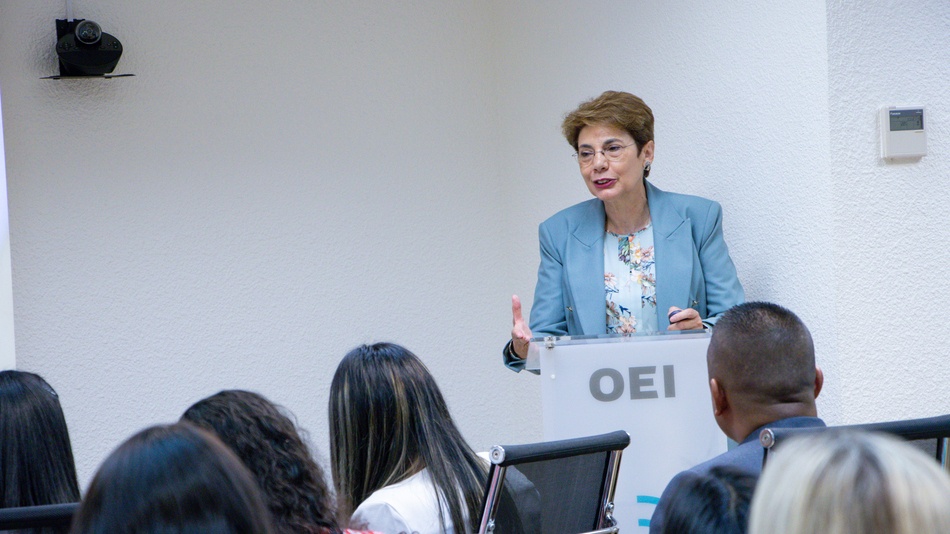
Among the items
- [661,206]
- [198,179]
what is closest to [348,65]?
[198,179]

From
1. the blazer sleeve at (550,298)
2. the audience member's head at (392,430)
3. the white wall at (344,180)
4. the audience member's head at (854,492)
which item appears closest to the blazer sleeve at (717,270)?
the white wall at (344,180)

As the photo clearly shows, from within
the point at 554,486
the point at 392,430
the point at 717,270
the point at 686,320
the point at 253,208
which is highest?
the point at 253,208

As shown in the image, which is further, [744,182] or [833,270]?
[744,182]

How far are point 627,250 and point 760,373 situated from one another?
4.51 feet

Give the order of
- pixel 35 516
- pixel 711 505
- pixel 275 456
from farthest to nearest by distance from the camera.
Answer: pixel 275 456, pixel 35 516, pixel 711 505

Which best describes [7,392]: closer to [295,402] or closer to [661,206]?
[661,206]

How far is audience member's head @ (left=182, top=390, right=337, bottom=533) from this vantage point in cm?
153

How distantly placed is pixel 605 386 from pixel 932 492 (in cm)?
192

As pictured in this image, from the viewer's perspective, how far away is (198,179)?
4.30 m

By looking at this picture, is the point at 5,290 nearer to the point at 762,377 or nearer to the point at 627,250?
the point at 627,250

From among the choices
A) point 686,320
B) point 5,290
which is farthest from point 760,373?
point 5,290

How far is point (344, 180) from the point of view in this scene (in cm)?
457

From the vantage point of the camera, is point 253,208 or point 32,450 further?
point 253,208

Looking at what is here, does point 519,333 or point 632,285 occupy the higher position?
point 632,285
